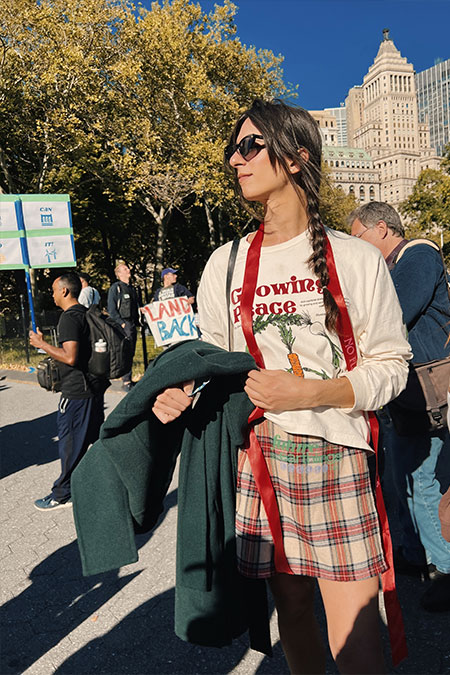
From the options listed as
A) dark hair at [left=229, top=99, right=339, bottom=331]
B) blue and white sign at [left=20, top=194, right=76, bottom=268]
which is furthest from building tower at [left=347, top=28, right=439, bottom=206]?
dark hair at [left=229, top=99, right=339, bottom=331]

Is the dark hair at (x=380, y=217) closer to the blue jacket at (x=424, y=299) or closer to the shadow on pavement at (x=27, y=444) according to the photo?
the blue jacket at (x=424, y=299)

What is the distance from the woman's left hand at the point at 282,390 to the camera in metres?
1.54

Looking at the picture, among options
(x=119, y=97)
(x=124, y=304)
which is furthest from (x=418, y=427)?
(x=119, y=97)

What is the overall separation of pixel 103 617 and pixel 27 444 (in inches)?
Result: 160

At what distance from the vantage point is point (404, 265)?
283cm

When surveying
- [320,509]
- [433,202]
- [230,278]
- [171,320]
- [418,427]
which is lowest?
[418,427]

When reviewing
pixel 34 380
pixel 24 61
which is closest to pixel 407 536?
pixel 34 380

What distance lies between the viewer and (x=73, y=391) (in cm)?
457

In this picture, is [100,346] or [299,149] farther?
[100,346]

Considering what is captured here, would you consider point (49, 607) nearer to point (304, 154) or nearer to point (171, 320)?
point (304, 154)

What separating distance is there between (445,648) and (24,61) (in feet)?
73.5

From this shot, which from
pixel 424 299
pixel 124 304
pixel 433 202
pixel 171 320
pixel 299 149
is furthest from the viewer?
pixel 433 202

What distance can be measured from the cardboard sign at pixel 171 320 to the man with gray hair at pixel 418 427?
381 cm

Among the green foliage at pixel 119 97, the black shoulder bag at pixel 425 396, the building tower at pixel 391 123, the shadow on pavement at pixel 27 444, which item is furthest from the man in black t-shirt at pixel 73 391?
the building tower at pixel 391 123
